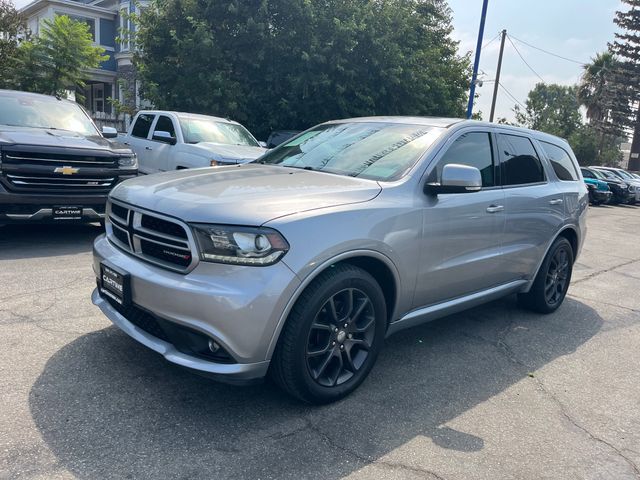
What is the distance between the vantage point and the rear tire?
536 centimetres

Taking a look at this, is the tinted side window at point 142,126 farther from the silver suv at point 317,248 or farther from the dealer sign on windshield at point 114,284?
the dealer sign on windshield at point 114,284

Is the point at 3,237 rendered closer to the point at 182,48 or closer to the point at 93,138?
the point at 93,138

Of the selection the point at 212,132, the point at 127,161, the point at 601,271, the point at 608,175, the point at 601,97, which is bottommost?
the point at 601,271

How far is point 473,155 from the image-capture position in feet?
14.4

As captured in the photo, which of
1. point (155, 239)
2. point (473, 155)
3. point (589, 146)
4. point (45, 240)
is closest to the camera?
point (155, 239)

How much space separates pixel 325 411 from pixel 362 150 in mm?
1914

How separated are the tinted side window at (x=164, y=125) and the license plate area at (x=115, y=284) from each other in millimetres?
6874

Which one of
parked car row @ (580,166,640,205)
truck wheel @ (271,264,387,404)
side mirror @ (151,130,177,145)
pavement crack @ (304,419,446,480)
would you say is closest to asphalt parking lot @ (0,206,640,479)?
pavement crack @ (304,419,446,480)

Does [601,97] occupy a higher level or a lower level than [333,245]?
higher

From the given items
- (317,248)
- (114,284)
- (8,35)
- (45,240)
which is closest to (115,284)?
(114,284)

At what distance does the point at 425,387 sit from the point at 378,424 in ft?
2.17

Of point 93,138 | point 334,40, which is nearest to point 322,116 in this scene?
point 334,40

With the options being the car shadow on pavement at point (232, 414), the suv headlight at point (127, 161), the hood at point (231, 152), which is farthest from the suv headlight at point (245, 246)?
the hood at point (231, 152)

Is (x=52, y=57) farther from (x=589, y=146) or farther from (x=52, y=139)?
(x=589, y=146)
